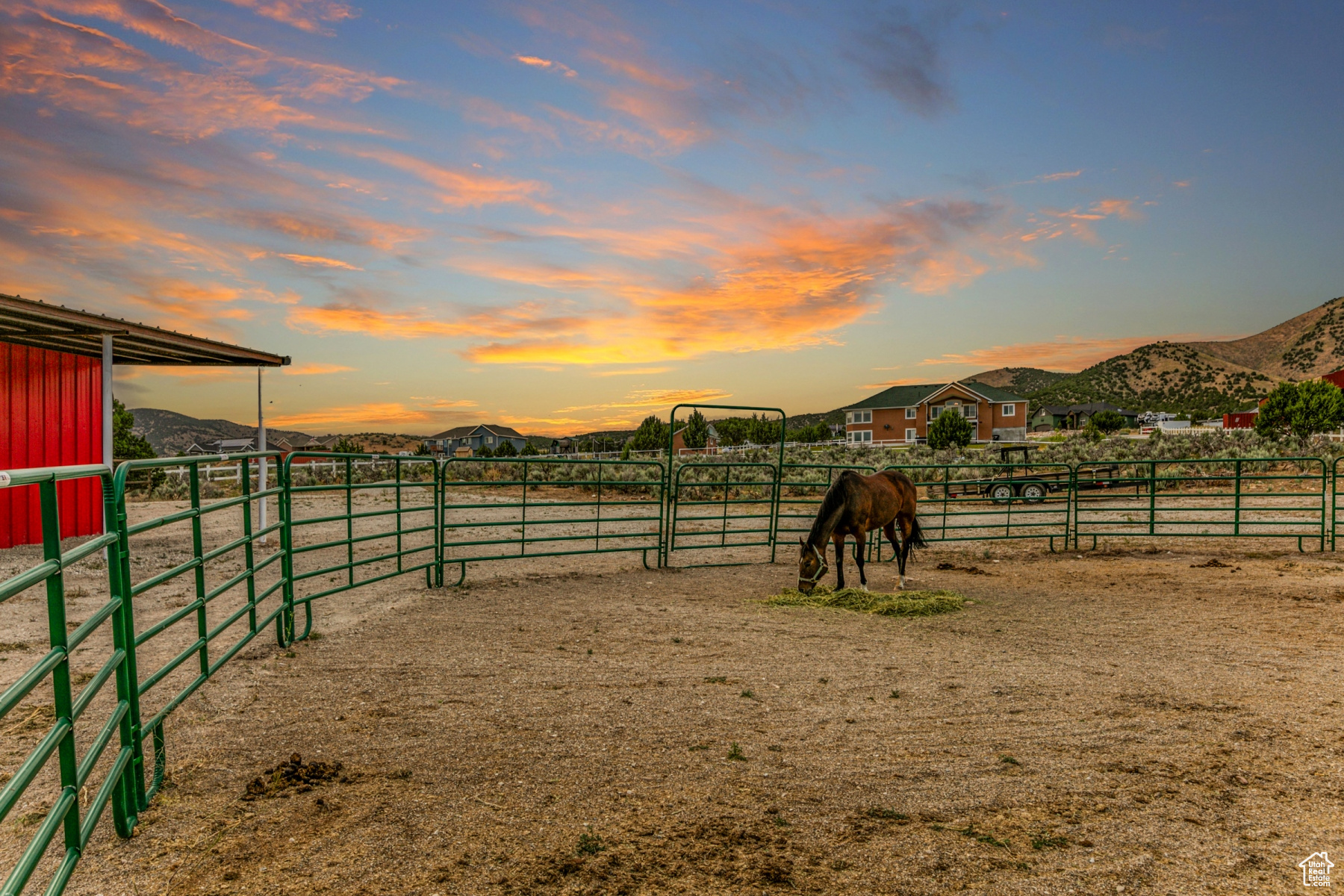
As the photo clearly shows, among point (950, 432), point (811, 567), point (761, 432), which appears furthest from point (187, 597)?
point (761, 432)

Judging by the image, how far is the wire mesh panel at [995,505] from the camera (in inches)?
452

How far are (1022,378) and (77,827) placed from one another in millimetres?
168443

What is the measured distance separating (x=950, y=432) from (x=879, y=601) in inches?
1617

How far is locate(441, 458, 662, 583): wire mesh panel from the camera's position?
897 cm

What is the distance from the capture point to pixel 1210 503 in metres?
17.8

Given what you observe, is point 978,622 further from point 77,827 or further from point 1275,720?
point 77,827

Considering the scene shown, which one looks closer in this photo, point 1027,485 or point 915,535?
point 915,535

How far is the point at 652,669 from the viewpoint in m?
5.48

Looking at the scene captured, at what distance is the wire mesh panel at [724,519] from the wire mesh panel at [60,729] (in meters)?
6.29

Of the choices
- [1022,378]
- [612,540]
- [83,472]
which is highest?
[1022,378]

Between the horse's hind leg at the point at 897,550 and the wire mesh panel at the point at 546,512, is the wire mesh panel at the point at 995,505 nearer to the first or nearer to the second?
the horse's hind leg at the point at 897,550

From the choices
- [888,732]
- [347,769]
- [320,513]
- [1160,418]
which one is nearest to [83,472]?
[347,769]

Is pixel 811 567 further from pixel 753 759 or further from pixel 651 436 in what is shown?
pixel 651 436

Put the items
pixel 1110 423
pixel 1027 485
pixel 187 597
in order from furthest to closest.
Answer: pixel 1110 423
pixel 1027 485
pixel 187 597
